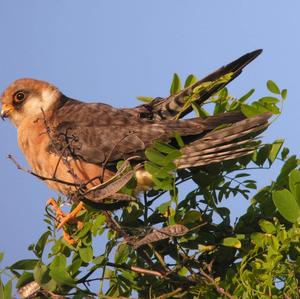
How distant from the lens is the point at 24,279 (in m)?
3.27

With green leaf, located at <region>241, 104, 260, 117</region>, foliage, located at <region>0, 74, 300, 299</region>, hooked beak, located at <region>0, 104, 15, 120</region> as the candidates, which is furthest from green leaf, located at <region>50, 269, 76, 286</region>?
hooked beak, located at <region>0, 104, 15, 120</region>

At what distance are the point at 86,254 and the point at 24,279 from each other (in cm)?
33

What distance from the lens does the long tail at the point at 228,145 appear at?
3643 mm

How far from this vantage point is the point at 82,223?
145 inches

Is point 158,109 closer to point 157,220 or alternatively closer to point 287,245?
point 157,220

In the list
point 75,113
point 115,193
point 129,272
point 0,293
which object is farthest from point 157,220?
point 75,113

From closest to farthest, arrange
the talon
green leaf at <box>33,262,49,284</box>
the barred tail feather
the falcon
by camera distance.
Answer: green leaf at <box>33,262,49,284</box>
the falcon
the talon
the barred tail feather

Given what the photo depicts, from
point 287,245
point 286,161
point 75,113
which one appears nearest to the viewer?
point 287,245

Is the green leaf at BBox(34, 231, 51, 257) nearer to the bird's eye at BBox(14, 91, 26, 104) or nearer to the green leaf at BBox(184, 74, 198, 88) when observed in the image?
the green leaf at BBox(184, 74, 198, 88)

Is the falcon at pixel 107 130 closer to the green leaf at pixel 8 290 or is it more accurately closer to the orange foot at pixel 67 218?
the orange foot at pixel 67 218

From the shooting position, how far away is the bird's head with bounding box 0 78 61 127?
6.29m

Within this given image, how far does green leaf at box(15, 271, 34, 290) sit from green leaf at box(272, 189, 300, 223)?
1.20 meters

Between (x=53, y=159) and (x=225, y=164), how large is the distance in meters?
1.85

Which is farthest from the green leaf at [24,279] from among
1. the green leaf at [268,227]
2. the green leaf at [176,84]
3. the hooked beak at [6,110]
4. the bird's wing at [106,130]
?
the hooked beak at [6,110]
